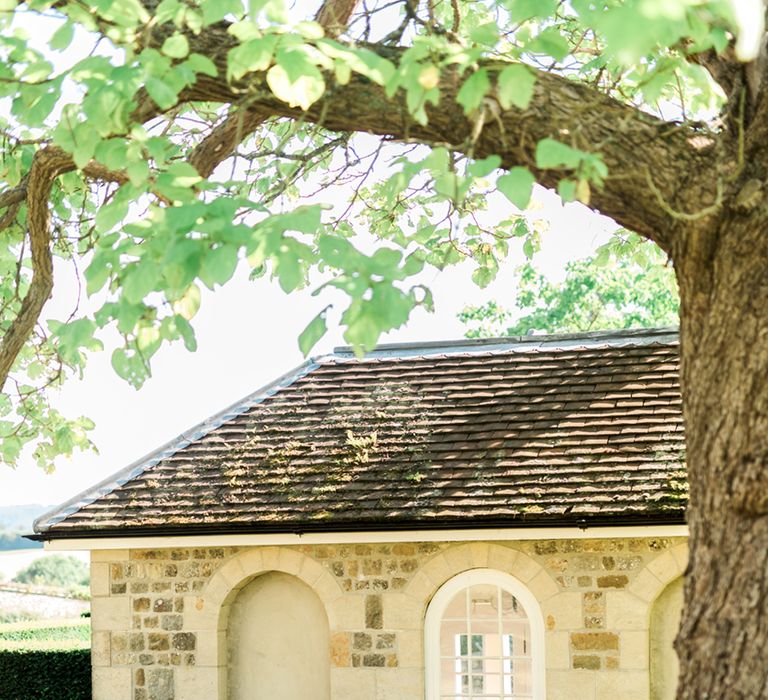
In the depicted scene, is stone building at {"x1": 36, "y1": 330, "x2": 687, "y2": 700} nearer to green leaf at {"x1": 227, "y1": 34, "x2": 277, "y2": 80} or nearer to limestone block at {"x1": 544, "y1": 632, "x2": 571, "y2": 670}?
limestone block at {"x1": 544, "y1": 632, "x2": 571, "y2": 670}

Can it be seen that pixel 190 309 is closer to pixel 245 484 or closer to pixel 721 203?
pixel 721 203

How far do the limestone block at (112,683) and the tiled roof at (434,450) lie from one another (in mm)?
1443

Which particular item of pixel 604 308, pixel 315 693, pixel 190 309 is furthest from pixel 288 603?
pixel 604 308

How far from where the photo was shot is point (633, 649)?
10.7 metres

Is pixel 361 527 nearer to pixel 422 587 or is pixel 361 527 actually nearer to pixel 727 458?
pixel 422 587

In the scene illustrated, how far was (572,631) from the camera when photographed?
35.8 feet

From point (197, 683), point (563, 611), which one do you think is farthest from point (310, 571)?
point (563, 611)

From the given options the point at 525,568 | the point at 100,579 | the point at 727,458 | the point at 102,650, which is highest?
the point at 727,458

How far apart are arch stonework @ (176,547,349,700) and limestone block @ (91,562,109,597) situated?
2.96ft

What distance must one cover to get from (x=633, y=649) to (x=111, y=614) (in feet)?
17.1

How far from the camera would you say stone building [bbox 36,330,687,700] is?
1081 cm

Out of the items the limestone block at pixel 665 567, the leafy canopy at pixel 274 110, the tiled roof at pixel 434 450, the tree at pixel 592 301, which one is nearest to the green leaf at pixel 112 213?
the leafy canopy at pixel 274 110

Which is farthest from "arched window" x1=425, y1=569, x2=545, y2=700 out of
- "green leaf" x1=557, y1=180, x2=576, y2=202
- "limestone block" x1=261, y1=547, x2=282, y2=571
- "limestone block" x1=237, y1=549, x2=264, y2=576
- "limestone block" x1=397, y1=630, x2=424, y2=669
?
"green leaf" x1=557, y1=180, x2=576, y2=202

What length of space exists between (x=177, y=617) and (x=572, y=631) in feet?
12.9
